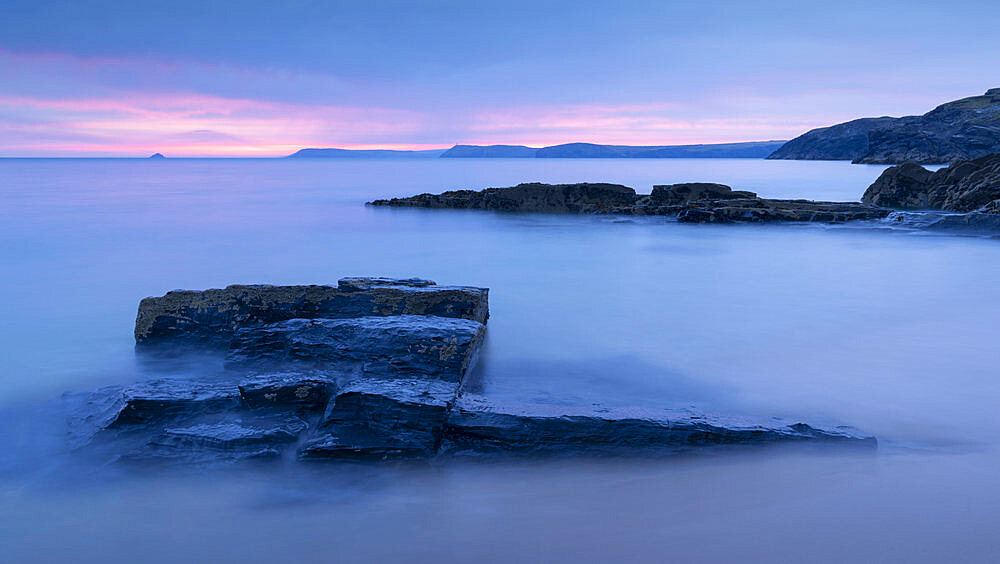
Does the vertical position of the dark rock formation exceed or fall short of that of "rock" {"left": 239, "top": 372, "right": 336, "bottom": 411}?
it exceeds it

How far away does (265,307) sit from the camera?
6.61 metres

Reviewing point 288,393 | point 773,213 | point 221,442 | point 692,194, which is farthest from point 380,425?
point 692,194

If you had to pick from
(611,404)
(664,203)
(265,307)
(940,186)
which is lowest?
(611,404)

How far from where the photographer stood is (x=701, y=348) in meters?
6.83

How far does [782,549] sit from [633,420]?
1.25 meters

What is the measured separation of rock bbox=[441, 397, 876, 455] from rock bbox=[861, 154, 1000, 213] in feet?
63.2

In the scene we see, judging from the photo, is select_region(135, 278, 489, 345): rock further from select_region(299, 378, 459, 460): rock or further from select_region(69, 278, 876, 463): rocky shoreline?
select_region(299, 378, 459, 460): rock

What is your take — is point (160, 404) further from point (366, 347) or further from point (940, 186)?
point (940, 186)

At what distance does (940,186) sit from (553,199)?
13483mm

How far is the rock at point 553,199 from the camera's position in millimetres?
23250

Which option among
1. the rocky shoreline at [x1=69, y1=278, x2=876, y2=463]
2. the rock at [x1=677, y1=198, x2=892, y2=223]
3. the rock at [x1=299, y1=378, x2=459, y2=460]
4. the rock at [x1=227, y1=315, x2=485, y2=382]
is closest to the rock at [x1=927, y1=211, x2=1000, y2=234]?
the rock at [x1=677, y1=198, x2=892, y2=223]

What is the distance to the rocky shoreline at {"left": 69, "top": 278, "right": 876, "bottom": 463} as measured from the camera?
412 centimetres

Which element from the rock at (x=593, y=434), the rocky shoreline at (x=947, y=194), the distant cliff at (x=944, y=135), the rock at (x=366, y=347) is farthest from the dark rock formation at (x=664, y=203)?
the distant cliff at (x=944, y=135)

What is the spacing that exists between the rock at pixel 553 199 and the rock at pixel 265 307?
1689 centimetres
